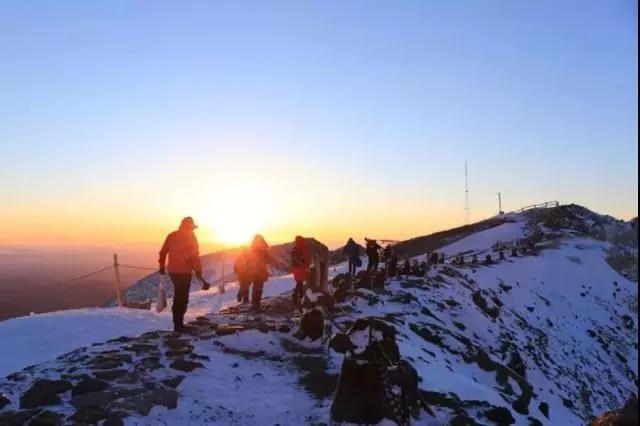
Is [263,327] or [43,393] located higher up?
[43,393]

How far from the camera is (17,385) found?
753 centimetres

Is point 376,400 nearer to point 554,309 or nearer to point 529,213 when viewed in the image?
point 554,309

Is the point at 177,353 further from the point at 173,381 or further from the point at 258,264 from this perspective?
the point at 258,264

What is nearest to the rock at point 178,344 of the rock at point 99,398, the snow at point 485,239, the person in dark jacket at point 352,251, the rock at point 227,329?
the rock at point 227,329

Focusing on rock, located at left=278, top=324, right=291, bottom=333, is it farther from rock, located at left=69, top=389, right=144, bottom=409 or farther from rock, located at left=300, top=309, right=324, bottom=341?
rock, located at left=69, top=389, right=144, bottom=409

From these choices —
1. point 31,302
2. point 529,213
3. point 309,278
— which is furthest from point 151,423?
point 31,302

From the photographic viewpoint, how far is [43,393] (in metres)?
7.00

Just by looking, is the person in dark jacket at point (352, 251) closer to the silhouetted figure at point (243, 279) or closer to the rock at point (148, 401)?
the silhouetted figure at point (243, 279)

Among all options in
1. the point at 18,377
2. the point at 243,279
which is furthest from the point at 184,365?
the point at 243,279

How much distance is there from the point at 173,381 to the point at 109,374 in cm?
90

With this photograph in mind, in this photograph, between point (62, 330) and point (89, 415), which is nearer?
Result: point (89, 415)

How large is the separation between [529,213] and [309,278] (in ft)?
183

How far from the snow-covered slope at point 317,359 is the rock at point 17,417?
3cm

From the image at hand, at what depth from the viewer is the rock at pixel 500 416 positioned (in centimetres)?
855
